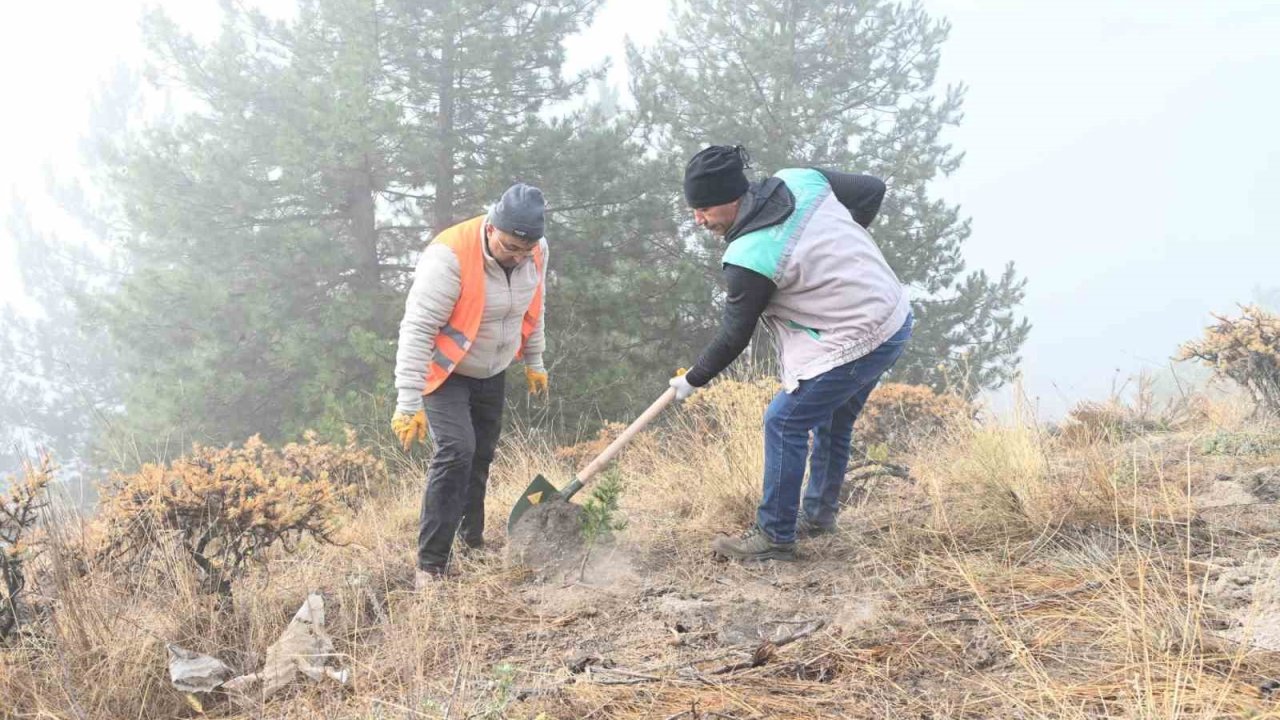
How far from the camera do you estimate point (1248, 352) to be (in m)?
5.19

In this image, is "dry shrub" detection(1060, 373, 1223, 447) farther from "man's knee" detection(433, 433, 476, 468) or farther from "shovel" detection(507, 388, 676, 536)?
"man's knee" detection(433, 433, 476, 468)

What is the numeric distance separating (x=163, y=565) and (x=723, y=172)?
2.49m

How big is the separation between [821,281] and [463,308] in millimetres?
1509

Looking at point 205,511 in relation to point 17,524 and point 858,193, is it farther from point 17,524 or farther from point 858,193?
point 858,193

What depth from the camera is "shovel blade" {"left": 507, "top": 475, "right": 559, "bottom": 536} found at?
12.0ft

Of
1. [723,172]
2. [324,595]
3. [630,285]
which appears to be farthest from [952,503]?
[630,285]

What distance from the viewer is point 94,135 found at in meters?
26.8

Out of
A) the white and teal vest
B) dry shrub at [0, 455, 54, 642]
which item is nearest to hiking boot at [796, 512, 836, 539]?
the white and teal vest

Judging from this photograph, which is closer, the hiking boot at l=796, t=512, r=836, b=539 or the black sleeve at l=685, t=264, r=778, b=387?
the black sleeve at l=685, t=264, r=778, b=387

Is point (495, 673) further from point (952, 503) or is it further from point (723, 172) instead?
point (952, 503)

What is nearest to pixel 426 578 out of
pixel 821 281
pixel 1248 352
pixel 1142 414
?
pixel 821 281

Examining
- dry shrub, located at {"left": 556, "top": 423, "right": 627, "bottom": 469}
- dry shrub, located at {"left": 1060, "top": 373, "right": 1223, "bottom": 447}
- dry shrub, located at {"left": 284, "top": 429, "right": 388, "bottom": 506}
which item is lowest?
dry shrub, located at {"left": 556, "top": 423, "right": 627, "bottom": 469}

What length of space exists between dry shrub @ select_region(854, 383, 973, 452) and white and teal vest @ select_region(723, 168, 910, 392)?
3.38 metres

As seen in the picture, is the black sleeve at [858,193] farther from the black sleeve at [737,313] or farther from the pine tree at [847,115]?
the pine tree at [847,115]
